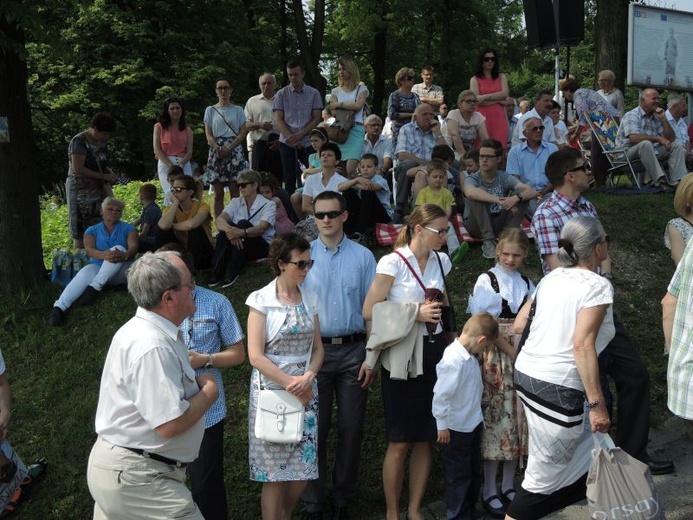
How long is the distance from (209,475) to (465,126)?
6.65 meters

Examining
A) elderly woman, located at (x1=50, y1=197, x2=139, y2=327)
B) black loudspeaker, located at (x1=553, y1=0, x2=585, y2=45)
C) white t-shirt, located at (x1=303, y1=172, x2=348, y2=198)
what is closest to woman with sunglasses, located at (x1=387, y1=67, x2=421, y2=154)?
white t-shirt, located at (x1=303, y1=172, x2=348, y2=198)

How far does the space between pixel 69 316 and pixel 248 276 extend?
1.89 meters

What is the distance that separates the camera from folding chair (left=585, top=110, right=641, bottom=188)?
11.0 m

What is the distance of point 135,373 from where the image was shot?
3422 mm

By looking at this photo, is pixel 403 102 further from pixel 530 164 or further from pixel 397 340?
pixel 397 340

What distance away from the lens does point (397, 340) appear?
16.4 ft

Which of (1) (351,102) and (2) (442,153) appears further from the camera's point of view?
(1) (351,102)

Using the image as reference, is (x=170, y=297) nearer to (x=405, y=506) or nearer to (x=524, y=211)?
(x=405, y=506)

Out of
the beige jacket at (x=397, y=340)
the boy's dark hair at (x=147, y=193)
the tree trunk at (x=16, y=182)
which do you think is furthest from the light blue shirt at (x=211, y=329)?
the boy's dark hair at (x=147, y=193)

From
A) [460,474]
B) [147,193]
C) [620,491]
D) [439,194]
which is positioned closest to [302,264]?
[460,474]

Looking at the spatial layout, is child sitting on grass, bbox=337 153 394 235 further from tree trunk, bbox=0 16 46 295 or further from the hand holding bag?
the hand holding bag

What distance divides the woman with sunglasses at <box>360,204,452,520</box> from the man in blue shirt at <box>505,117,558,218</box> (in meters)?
3.67

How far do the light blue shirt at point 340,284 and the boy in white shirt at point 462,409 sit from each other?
72cm

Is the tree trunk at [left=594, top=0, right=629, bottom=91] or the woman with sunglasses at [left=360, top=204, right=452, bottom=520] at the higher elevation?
the tree trunk at [left=594, top=0, right=629, bottom=91]
